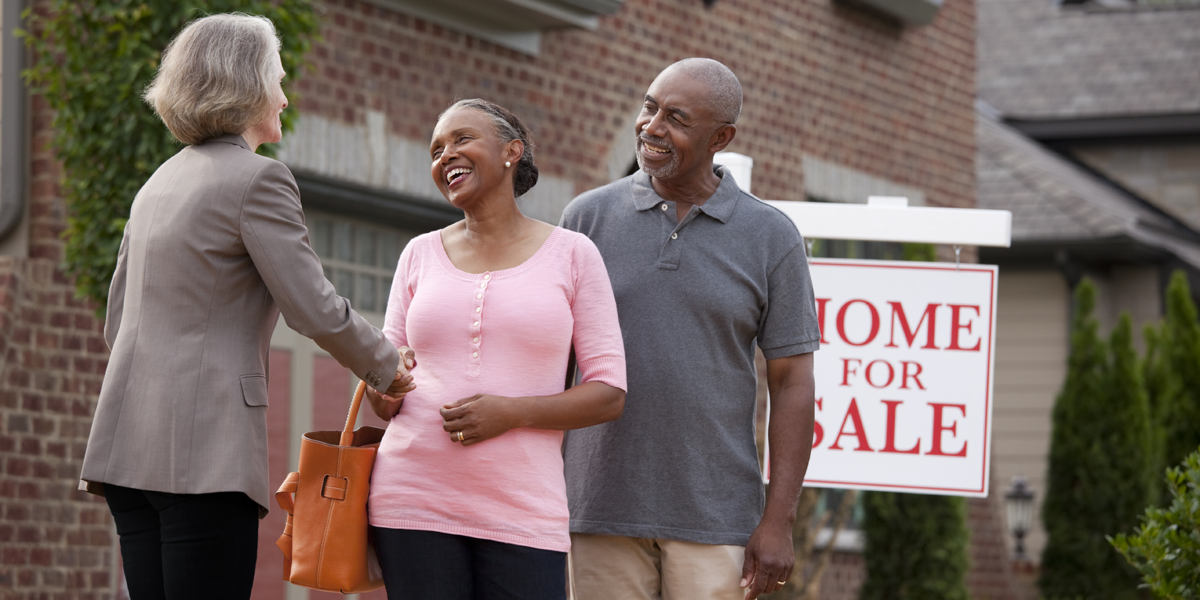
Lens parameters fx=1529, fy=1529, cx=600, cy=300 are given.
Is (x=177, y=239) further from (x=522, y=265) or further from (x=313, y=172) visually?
(x=313, y=172)

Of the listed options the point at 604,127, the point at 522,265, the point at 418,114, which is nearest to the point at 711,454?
the point at 522,265

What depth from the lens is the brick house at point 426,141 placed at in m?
6.00

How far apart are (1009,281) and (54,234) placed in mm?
11394

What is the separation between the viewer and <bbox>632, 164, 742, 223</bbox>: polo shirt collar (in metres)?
3.56

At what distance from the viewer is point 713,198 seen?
3.59 metres

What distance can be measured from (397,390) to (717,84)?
107cm

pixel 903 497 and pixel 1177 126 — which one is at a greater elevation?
pixel 1177 126

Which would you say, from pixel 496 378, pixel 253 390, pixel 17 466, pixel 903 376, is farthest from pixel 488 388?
pixel 17 466

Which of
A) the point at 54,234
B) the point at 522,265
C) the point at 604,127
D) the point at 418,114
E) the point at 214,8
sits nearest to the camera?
the point at 522,265

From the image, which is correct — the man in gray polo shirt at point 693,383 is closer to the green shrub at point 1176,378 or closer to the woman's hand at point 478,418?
the woman's hand at point 478,418

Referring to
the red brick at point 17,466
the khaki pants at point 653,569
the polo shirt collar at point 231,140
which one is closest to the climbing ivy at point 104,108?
the red brick at point 17,466

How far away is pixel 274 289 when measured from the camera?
2.99 metres

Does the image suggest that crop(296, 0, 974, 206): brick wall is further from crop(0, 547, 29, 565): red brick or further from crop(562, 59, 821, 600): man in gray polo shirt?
crop(562, 59, 821, 600): man in gray polo shirt

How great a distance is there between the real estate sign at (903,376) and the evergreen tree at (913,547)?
19.4 feet
